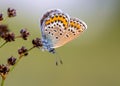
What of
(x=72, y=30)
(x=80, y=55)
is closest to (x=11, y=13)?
(x=72, y=30)

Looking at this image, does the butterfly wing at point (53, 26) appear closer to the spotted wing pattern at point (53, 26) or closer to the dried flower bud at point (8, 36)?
the spotted wing pattern at point (53, 26)

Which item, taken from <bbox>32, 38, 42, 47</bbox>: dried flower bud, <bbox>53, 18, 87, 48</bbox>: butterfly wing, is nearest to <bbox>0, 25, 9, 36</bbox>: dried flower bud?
<bbox>32, 38, 42, 47</bbox>: dried flower bud

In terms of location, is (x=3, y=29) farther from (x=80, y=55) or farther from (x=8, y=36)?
(x=80, y=55)

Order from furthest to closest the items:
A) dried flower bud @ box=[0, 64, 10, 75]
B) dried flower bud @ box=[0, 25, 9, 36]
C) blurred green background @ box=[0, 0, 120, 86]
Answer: blurred green background @ box=[0, 0, 120, 86] → dried flower bud @ box=[0, 25, 9, 36] → dried flower bud @ box=[0, 64, 10, 75]

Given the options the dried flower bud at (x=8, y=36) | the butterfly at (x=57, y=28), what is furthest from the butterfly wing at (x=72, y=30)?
the dried flower bud at (x=8, y=36)

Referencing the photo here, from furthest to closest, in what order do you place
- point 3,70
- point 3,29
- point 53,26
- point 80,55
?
point 80,55 < point 53,26 < point 3,29 < point 3,70

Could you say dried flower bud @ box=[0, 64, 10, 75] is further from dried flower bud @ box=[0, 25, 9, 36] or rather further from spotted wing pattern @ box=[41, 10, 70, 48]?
spotted wing pattern @ box=[41, 10, 70, 48]

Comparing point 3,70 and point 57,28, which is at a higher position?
point 57,28
